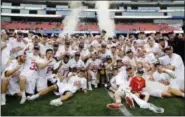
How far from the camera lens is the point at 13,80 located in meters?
4.95

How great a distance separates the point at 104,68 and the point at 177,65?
145cm

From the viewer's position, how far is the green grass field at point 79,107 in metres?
4.31

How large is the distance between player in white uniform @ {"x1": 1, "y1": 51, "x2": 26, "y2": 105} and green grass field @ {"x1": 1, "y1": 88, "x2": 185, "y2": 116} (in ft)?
0.41

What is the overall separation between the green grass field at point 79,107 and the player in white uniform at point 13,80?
0.13 m

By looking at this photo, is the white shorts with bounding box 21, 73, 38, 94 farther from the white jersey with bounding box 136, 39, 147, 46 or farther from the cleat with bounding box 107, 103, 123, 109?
the white jersey with bounding box 136, 39, 147, 46

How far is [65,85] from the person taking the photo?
202 inches

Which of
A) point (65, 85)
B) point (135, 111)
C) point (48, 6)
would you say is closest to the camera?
point (135, 111)

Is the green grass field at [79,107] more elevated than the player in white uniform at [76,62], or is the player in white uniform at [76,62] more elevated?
the player in white uniform at [76,62]

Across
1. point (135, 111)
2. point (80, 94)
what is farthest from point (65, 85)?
point (135, 111)

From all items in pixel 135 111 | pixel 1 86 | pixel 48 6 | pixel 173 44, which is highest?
pixel 48 6

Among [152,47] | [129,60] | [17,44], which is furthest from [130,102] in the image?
[17,44]

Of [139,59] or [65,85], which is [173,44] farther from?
[65,85]

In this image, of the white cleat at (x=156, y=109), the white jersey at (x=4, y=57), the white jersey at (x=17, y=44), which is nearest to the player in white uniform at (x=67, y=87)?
the white jersey at (x=4, y=57)

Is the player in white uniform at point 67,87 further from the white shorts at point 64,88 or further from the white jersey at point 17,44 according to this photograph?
the white jersey at point 17,44
